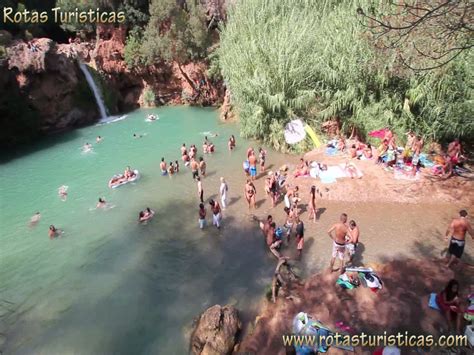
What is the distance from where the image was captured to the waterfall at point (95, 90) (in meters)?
29.6

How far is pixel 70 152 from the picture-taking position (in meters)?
22.4

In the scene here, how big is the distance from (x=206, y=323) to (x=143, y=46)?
90.1 feet

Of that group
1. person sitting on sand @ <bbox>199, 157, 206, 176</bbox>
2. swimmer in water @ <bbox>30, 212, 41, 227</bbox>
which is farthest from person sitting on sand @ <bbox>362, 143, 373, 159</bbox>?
swimmer in water @ <bbox>30, 212, 41, 227</bbox>

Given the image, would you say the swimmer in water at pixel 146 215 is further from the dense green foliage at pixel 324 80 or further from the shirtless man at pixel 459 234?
the shirtless man at pixel 459 234

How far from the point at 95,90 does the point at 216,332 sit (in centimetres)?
2796

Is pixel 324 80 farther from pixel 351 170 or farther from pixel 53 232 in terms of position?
pixel 53 232

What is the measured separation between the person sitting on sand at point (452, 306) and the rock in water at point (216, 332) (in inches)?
179

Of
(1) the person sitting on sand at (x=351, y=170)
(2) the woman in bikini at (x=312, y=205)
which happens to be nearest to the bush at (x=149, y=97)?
(1) the person sitting on sand at (x=351, y=170)

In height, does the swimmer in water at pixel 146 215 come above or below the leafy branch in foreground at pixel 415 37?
below

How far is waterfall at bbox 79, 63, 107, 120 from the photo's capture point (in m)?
29.6

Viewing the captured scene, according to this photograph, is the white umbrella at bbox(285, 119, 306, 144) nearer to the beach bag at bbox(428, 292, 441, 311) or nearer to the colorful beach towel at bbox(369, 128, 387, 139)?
the colorful beach towel at bbox(369, 128, 387, 139)

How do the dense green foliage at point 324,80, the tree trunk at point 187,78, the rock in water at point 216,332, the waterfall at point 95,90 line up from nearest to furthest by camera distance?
the rock in water at point 216,332, the dense green foliage at point 324,80, the waterfall at point 95,90, the tree trunk at point 187,78

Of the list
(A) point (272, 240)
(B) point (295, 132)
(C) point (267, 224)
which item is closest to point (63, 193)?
(C) point (267, 224)

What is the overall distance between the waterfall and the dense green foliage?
628 inches
